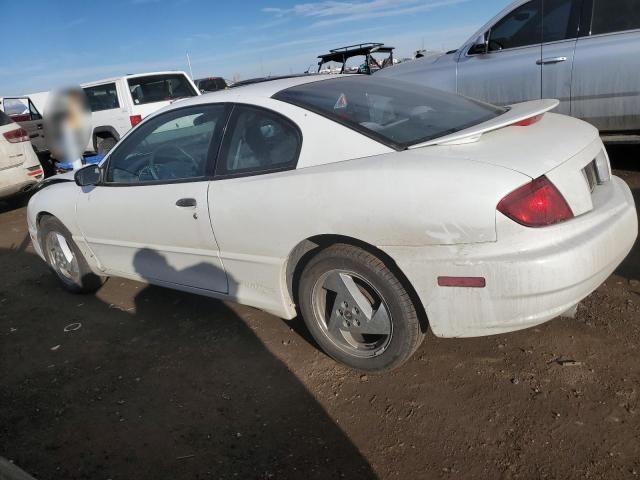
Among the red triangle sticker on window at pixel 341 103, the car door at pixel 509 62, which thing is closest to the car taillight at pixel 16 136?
the car door at pixel 509 62

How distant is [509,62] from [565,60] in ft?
1.90

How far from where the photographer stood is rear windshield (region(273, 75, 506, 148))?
2623 mm

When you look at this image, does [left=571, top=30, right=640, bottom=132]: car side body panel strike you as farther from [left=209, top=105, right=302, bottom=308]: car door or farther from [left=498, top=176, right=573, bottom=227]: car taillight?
[left=209, top=105, right=302, bottom=308]: car door

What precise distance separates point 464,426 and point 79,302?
334 cm

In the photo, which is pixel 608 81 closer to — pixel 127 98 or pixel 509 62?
pixel 509 62

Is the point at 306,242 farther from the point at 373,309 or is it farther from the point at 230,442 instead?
the point at 230,442

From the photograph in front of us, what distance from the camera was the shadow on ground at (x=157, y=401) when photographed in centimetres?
233

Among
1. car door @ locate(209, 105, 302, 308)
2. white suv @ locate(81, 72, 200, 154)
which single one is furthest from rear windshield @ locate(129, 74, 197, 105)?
car door @ locate(209, 105, 302, 308)

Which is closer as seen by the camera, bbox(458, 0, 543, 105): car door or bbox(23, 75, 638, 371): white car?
bbox(23, 75, 638, 371): white car

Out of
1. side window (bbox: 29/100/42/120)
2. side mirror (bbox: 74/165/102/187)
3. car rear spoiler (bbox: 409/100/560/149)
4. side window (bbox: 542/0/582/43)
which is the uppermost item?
side window (bbox: 542/0/582/43)

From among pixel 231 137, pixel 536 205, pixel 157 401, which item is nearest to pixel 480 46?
pixel 231 137

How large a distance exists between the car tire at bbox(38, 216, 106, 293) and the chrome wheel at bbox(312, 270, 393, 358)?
237 centimetres

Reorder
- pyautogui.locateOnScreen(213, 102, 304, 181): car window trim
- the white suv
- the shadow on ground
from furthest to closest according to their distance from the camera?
the white suv, pyautogui.locateOnScreen(213, 102, 304, 181): car window trim, the shadow on ground

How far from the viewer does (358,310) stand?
263 centimetres
